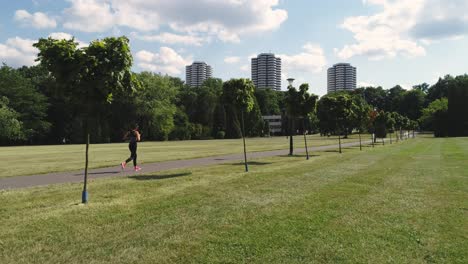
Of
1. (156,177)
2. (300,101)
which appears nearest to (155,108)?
(300,101)

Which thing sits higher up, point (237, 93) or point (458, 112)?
point (458, 112)

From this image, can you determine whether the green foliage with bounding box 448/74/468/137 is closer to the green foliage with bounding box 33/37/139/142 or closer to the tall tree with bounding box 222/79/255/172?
the tall tree with bounding box 222/79/255/172

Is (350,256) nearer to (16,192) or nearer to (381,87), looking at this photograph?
(16,192)

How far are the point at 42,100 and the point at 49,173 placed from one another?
63283mm

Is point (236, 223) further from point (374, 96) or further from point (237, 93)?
point (374, 96)

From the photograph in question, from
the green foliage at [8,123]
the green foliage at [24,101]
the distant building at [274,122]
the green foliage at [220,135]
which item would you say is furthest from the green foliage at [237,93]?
the distant building at [274,122]

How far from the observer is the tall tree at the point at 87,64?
8422 millimetres

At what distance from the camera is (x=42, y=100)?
72.6 meters

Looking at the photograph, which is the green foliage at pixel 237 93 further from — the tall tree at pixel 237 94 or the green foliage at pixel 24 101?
the green foliage at pixel 24 101

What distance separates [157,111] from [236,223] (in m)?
74.9

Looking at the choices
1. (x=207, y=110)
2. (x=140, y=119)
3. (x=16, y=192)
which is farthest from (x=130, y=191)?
(x=207, y=110)

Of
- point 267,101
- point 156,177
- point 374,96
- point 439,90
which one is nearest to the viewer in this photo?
point 156,177

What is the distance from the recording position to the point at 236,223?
738 centimetres

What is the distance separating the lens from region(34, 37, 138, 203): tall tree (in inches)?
332
